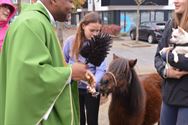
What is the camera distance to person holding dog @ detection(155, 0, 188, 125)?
3216 millimetres

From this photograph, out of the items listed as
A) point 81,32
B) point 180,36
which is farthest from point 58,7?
point 81,32

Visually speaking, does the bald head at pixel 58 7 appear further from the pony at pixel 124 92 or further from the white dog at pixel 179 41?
the pony at pixel 124 92

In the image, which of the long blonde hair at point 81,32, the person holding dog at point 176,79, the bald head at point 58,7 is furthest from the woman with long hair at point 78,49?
the bald head at point 58,7

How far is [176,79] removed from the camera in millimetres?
3291

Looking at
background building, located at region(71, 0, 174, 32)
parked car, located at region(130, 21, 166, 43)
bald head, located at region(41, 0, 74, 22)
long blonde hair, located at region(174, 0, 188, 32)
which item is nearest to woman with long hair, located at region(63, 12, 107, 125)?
long blonde hair, located at region(174, 0, 188, 32)

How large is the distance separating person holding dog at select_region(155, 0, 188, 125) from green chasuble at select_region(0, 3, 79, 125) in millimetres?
1162

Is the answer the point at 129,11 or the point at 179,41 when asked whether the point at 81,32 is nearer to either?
the point at 179,41

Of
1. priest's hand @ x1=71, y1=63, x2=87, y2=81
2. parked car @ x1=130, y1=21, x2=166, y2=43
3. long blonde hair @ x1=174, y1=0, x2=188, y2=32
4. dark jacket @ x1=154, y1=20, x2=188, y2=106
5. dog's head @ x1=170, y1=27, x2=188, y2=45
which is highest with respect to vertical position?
long blonde hair @ x1=174, y1=0, x2=188, y2=32

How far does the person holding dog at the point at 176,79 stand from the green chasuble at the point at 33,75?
1162 millimetres

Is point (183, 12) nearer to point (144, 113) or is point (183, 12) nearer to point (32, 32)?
point (32, 32)

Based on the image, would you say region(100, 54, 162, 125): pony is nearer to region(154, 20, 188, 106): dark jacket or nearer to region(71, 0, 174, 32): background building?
region(154, 20, 188, 106): dark jacket

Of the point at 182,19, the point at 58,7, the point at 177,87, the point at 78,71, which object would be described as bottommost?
the point at 177,87

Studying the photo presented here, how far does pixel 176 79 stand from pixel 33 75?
1.50 meters

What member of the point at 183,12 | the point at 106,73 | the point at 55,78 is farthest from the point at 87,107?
the point at 55,78
